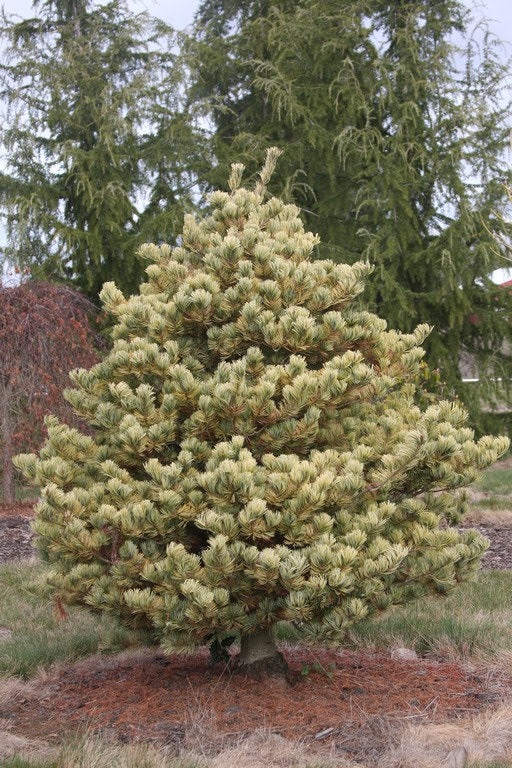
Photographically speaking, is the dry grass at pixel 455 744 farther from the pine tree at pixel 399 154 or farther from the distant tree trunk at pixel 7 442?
the pine tree at pixel 399 154

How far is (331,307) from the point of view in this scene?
400 cm

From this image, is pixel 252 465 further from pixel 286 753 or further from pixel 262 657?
pixel 262 657

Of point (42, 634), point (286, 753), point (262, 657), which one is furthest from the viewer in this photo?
point (42, 634)

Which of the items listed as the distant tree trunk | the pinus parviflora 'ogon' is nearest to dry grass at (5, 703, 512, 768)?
the pinus parviflora 'ogon'

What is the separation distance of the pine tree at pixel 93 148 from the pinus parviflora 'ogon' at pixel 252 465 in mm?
11009

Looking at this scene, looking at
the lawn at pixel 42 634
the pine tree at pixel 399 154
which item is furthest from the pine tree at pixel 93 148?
the lawn at pixel 42 634

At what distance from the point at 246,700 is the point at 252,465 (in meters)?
1.25

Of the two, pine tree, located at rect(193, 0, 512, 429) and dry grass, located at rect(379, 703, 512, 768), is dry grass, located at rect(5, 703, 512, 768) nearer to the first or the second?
dry grass, located at rect(379, 703, 512, 768)

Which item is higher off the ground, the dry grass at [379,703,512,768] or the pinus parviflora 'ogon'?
the pinus parviflora 'ogon'

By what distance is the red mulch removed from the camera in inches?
140

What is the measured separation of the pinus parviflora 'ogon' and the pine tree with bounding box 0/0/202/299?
11.0 metres

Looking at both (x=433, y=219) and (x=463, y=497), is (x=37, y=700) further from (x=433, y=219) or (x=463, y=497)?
(x=433, y=219)

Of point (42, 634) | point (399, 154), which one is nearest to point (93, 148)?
point (399, 154)

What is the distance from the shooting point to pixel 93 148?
15305 millimetres
